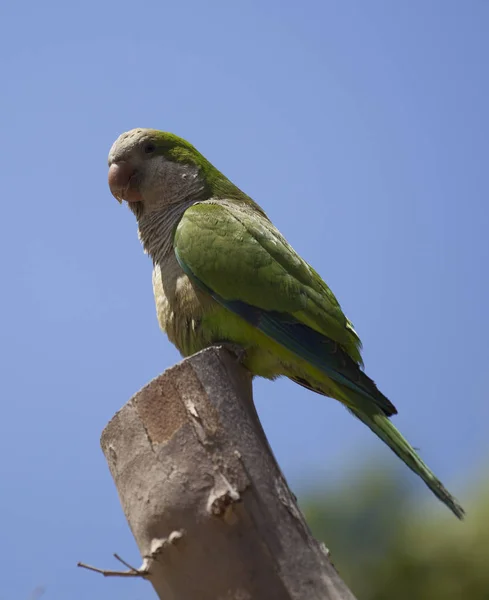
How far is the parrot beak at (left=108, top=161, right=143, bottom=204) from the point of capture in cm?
515

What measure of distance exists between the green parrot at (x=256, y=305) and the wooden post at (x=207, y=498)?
38.3 inches

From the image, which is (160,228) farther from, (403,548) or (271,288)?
(403,548)

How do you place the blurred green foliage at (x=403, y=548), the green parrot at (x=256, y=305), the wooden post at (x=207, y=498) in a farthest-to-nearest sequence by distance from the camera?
the blurred green foliage at (x=403, y=548) → the green parrot at (x=256, y=305) → the wooden post at (x=207, y=498)

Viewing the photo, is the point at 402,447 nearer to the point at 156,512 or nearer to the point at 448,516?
the point at 156,512

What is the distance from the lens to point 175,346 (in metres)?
4.51

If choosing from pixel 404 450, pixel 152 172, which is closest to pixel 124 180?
pixel 152 172

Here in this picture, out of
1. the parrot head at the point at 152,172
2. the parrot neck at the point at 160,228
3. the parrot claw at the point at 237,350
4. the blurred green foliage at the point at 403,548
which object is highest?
the parrot head at the point at 152,172

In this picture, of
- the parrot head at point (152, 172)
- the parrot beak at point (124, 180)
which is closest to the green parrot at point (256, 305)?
the parrot head at point (152, 172)

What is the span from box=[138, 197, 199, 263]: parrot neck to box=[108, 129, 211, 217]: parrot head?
0.05 m

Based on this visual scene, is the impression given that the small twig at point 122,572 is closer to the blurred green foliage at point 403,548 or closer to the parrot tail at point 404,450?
the parrot tail at point 404,450

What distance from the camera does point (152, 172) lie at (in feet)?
16.9

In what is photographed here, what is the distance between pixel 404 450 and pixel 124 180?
271cm

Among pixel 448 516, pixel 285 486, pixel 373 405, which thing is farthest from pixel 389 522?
pixel 285 486

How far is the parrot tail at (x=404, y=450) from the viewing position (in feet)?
11.2
